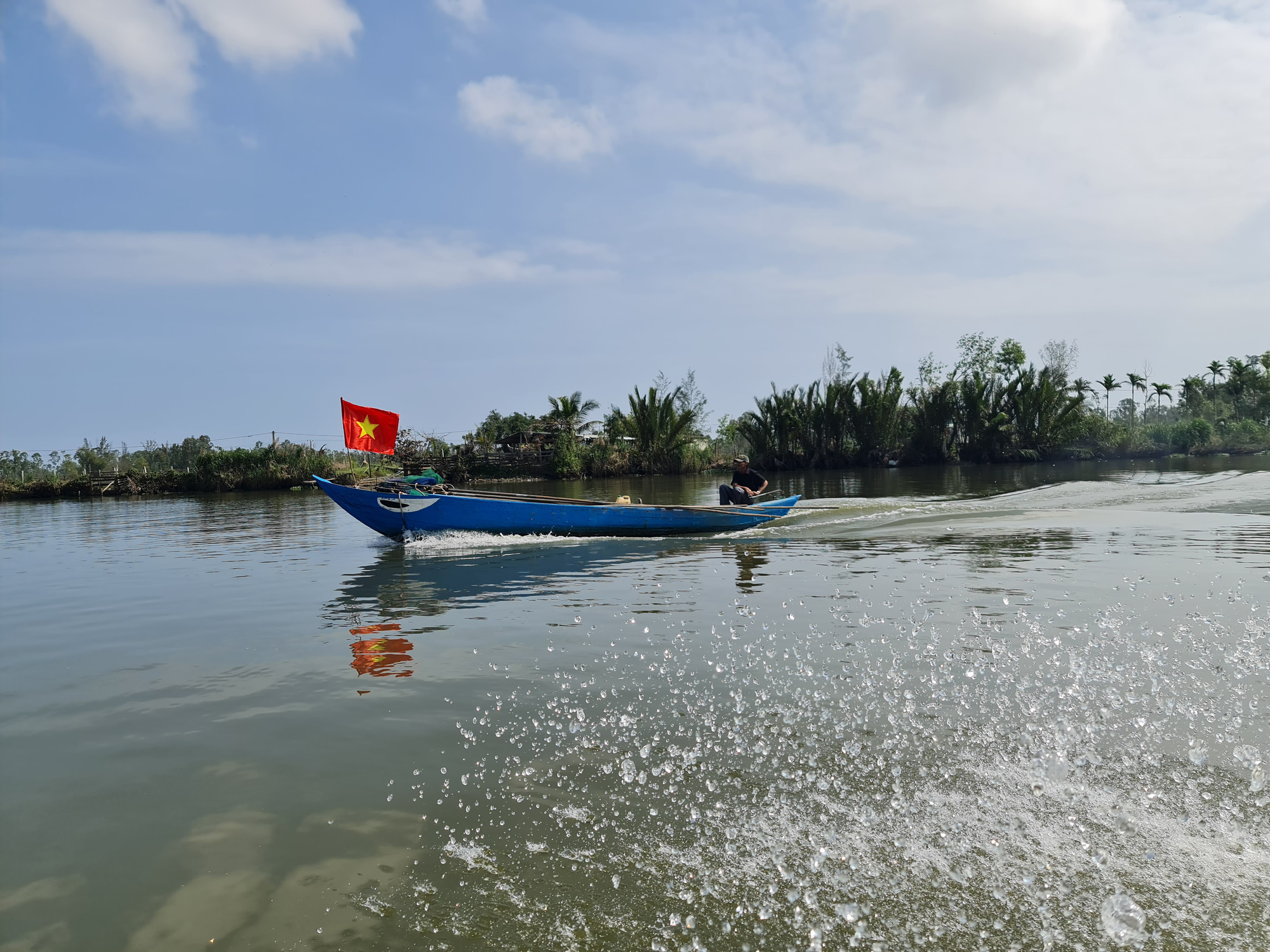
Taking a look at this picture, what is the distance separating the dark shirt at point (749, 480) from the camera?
1616 cm

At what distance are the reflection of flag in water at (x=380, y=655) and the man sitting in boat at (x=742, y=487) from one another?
9.35 meters

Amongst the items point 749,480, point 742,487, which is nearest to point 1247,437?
point 749,480

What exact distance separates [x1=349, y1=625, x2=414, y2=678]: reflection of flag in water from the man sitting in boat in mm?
9350

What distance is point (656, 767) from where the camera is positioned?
4.00 metres

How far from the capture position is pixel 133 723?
16.4ft

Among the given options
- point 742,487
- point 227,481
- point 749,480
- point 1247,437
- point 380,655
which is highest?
point 1247,437

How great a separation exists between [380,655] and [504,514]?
277 inches

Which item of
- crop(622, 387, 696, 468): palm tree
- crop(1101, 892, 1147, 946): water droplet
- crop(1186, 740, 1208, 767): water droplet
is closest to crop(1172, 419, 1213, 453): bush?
crop(622, 387, 696, 468): palm tree

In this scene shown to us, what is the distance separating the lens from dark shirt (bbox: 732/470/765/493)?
1616cm

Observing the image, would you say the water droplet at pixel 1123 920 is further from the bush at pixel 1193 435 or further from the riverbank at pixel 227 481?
the bush at pixel 1193 435

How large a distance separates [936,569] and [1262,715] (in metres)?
5.27

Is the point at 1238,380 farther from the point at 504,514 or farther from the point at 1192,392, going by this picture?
the point at 504,514

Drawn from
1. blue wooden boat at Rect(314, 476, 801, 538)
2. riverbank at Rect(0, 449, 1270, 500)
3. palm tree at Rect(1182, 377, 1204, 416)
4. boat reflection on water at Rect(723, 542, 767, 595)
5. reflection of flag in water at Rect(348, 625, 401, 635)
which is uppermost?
palm tree at Rect(1182, 377, 1204, 416)

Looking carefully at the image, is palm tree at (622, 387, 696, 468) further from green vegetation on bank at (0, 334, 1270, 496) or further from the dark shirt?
the dark shirt
